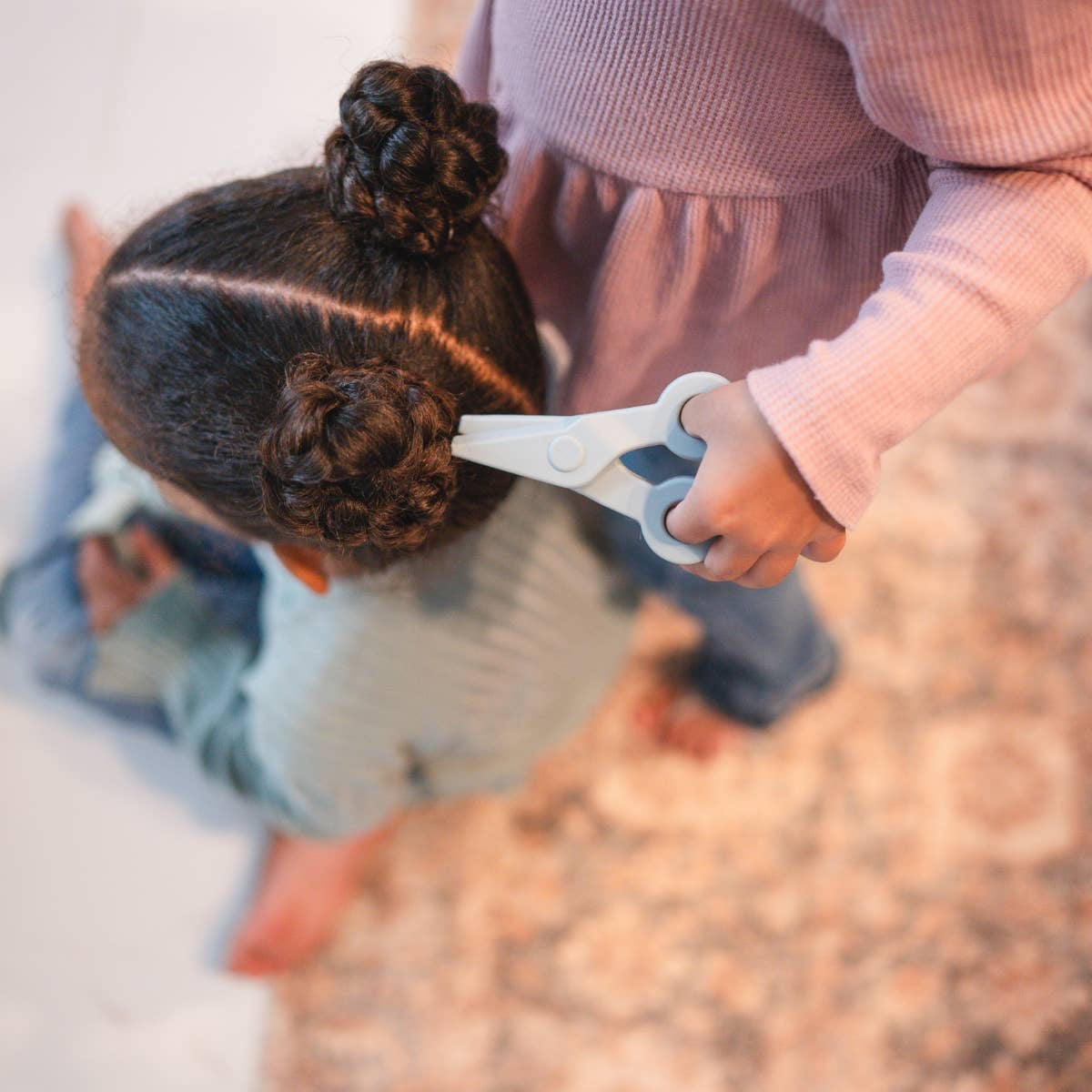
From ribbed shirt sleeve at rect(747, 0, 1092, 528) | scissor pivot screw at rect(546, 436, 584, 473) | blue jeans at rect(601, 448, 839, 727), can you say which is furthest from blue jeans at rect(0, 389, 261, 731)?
ribbed shirt sleeve at rect(747, 0, 1092, 528)

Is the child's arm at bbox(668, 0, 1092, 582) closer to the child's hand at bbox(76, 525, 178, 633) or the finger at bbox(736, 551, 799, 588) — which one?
the finger at bbox(736, 551, 799, 588)

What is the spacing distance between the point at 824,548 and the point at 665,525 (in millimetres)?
69

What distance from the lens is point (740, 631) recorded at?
0.75 metres

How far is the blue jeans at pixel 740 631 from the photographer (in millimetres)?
666

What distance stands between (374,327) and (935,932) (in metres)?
0.75

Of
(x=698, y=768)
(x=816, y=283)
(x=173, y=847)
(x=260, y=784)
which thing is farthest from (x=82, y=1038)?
(x=816, y=283)

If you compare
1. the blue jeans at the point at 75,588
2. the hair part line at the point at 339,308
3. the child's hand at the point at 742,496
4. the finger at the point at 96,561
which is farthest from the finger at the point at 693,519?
the finger at the point at 96,561

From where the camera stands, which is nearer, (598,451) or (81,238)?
(598,451)

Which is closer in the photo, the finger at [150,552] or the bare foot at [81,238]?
the finger at [150,552]

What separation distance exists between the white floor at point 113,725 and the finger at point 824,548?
1.90 ft

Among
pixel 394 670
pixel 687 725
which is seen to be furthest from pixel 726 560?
pixel 687 725

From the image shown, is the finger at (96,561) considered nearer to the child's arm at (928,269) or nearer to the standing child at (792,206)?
the standing child at (792,206)

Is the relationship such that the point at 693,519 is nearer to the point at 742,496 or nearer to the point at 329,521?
the point at 742,496

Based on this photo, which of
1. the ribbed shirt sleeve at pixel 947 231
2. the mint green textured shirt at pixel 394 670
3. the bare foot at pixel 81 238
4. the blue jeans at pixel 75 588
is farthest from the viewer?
the bare foot at pixel 81 238
